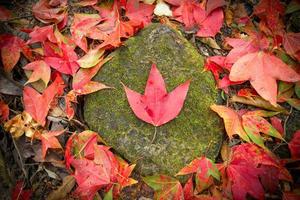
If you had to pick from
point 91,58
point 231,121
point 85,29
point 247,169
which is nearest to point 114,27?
point 85,29

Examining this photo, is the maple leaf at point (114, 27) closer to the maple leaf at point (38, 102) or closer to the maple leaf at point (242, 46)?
the maple leaf at point (38, 102)

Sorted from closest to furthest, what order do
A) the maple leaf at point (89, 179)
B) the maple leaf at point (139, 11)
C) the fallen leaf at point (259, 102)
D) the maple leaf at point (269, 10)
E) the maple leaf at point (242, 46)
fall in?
the maple leaf at point (89, 179) → the fallen leaf at point (259, 102) → the maple leaf at point (242, 46) → the maple leaf at point (139, 11) → the maple leaf at point (269, 10)

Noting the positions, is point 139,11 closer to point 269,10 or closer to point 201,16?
point 201,16

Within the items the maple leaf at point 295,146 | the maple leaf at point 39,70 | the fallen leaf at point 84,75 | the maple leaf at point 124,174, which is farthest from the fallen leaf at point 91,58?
the maple leaf at point 295,146

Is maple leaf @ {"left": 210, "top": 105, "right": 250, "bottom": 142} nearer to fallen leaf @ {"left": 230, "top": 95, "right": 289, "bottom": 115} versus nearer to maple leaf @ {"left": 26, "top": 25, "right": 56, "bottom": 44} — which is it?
fallen leaf @ {"left": 230, "top": 95, "right": 289, "bottom": 115}

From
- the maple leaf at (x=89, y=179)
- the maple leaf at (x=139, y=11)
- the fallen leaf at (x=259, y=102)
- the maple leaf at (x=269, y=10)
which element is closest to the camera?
the maple leaf at (x=89, y=179)

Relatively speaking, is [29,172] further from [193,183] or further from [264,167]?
[264,167]

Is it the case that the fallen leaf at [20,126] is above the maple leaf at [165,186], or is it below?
above

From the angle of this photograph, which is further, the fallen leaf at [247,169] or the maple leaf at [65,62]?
the maple leaf at [65,62]
